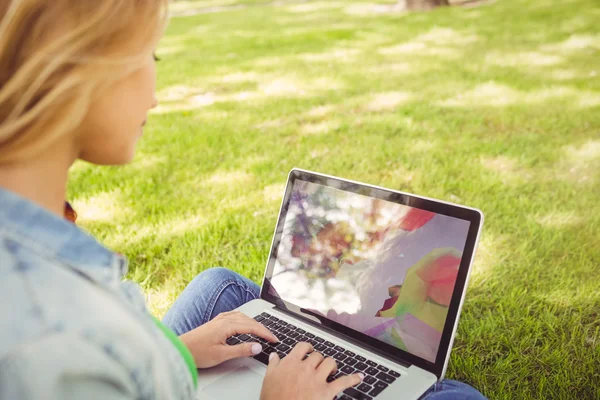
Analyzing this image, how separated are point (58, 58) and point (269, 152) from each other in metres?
2.97

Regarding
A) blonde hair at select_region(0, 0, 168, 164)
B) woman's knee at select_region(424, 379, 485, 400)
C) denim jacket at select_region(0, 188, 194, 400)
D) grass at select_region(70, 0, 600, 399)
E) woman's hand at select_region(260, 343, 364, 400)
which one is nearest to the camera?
denim jacket at select_region(0, 188, 194, 400)

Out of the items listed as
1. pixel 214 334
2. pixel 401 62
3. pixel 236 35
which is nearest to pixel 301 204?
pixel 214 334

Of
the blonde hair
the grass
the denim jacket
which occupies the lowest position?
the grass

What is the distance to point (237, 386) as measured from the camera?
1374 mm

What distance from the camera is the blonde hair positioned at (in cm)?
69

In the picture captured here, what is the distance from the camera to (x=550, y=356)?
1931 millimetres

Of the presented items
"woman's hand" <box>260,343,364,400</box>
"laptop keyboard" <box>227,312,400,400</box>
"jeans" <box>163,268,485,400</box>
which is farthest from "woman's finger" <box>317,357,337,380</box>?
"jeans" <box>163,268,485,400</box>

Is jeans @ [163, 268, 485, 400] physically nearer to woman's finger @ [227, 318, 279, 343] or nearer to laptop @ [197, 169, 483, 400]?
laptop @ [197, 169, 483, 400]

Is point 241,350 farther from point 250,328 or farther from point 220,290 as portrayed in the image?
point 220,290

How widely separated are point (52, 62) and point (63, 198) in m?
0.24

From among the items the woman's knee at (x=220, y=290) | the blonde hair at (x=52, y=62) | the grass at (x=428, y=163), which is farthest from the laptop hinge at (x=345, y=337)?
the blonde hair at (x=52, y=62)

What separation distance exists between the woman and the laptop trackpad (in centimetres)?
51

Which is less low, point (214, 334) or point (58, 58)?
point (58, 58)

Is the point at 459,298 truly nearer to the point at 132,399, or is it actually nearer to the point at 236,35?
the point at 132,399
